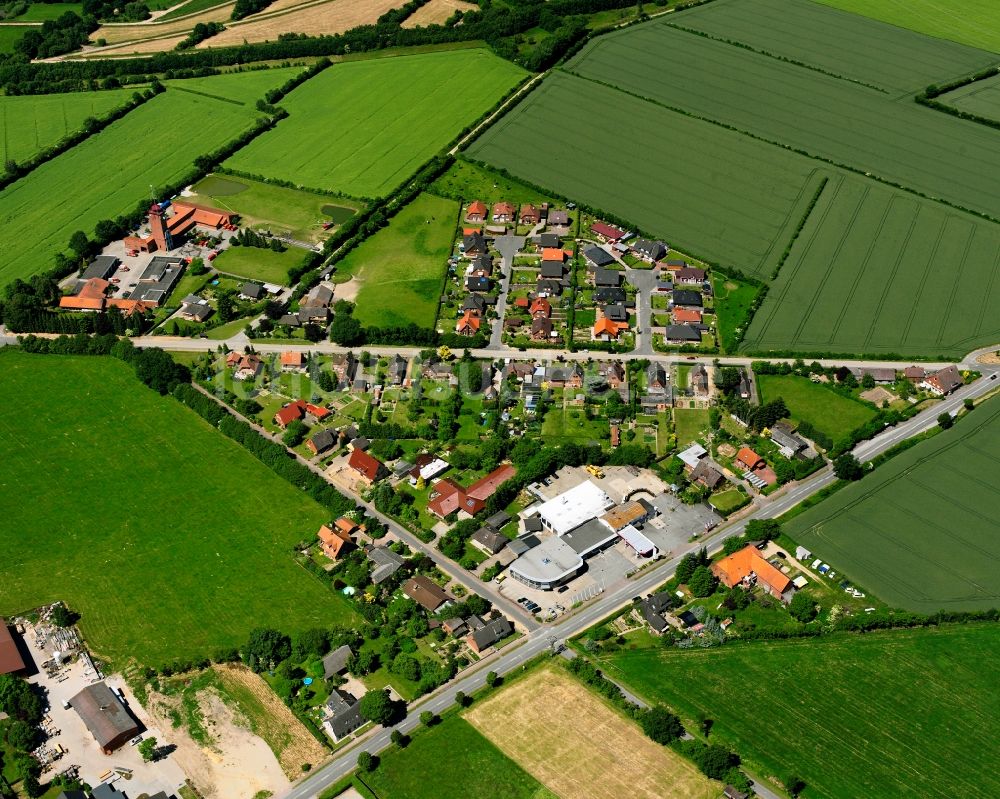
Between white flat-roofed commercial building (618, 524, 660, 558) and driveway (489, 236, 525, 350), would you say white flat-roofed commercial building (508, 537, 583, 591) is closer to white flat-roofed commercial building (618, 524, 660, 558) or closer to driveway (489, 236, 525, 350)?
white flat-roofed commercial building (618, 524, 660, 558)

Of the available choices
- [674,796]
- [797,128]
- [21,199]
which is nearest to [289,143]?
[21,199]

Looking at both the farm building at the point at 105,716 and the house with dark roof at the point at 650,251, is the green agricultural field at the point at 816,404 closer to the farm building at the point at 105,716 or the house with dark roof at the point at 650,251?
the house with dark roof at the point at 650,251

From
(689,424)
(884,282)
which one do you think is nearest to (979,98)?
(884,282)

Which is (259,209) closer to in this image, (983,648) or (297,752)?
(297,752)

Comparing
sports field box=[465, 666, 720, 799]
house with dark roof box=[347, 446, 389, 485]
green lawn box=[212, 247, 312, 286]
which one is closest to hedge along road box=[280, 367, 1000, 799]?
sports field box=[465, 666, 720, 799]

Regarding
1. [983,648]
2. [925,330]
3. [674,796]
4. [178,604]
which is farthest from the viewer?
[925,330]

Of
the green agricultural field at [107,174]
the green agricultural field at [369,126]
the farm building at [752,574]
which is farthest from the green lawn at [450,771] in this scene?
the green agricultural field at [369,126]
